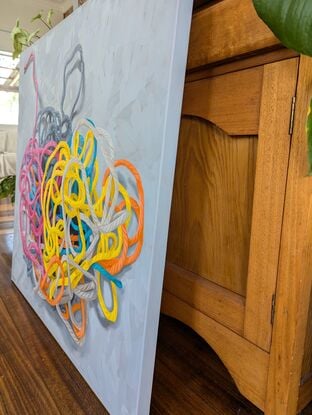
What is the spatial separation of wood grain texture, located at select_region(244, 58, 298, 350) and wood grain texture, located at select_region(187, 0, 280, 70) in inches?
2.1

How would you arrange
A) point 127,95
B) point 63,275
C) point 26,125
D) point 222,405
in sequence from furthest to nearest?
point 26,125, point 63,275, point 222,405, point 127,95

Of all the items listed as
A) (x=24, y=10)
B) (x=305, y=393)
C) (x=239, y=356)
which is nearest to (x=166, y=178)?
(x=239, y=356)

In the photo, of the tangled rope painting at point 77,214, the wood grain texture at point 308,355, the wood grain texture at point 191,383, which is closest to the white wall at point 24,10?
the tangled rope painting at point 77,214

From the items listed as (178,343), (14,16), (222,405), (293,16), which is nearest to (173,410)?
(222,405)

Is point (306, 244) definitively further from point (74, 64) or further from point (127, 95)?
point (74, 64)

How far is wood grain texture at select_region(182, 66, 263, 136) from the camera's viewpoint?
59 centimetres

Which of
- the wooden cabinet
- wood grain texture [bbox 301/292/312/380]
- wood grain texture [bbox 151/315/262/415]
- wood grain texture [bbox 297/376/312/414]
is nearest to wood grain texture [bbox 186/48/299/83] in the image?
the wooden cabinet

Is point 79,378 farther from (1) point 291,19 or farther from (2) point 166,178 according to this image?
(1) point 291,19

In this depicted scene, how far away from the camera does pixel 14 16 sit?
317 cm

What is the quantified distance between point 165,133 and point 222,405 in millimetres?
651

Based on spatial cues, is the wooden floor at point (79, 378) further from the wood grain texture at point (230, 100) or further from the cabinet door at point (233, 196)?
the wood grain texture at point (230, 100)

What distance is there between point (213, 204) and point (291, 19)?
42 centimetres

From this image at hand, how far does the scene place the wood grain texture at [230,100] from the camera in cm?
59

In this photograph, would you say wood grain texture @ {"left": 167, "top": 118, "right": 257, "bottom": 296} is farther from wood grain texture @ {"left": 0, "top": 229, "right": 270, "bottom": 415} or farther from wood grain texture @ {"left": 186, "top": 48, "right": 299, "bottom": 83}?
wood grain texture @ {"left": 0, "top": 229, "right": 270, "bottom": 415}
